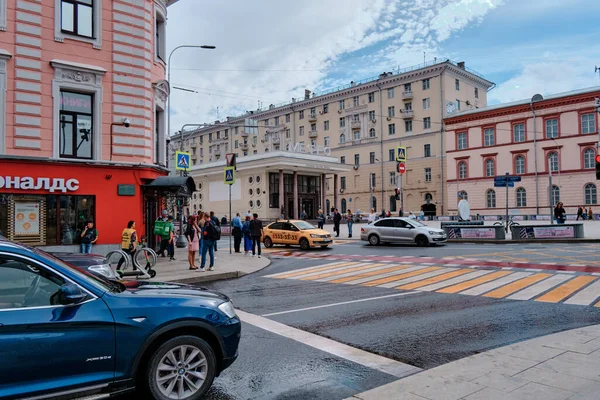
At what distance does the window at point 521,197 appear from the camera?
182 feet

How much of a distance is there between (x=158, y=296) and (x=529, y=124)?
5955cm

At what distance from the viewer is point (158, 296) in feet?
14.4

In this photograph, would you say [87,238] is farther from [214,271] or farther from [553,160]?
[553,160]

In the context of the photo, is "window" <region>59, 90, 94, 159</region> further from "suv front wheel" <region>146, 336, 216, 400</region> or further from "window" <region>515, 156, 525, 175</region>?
"window" <region>515, 156, 525, 175</region>

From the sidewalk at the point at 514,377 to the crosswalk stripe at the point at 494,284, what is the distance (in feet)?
14.2

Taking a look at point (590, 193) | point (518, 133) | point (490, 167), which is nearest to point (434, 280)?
point (590, 193)

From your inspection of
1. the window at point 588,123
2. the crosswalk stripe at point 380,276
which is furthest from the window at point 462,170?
the crosswalk stripe at point 380,276

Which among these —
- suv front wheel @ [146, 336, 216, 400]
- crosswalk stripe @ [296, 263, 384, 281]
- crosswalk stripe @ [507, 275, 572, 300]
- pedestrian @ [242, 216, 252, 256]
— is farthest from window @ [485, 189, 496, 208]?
suv front wheel @ [146, 336, 216, 400]

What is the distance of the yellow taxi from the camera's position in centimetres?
2334

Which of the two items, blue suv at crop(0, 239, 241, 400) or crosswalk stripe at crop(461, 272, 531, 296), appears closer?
blue suv at crop(0, 239, 241, 400)

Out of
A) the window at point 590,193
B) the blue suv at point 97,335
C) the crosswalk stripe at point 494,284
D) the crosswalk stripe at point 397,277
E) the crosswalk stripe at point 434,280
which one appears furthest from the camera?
the window at point 590,193

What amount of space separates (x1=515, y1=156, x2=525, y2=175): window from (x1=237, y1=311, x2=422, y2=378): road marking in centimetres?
5581

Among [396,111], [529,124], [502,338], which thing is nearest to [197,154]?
[396,111]

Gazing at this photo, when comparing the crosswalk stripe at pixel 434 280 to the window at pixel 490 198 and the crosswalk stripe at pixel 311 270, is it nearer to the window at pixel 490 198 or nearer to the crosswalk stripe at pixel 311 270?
the crosswalk stripe at pixel 311 270
